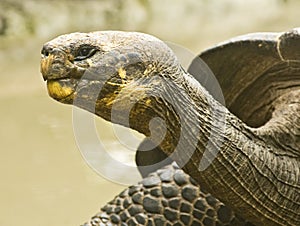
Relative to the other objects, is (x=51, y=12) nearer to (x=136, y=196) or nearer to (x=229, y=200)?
(x=136, y=196)

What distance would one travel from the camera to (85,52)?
126 cm

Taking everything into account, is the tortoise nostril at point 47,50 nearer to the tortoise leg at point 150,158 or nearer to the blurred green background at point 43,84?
the tortoise leg at point 150,158

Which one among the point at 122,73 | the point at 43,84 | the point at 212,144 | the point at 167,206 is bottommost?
the point at 43,84

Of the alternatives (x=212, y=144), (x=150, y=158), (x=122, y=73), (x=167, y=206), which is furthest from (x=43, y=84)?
(x=122, y=73)

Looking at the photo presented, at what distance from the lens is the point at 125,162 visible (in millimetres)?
2793

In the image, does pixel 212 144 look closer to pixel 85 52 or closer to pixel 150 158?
Answer: pixel 85 52

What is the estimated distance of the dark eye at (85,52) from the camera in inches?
49.6

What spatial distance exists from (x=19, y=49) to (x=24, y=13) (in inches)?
12.1

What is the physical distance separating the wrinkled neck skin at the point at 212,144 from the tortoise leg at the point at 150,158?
417 mm

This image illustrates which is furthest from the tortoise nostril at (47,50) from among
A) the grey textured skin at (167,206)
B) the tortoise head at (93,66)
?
the grey textured skin at (167,206)

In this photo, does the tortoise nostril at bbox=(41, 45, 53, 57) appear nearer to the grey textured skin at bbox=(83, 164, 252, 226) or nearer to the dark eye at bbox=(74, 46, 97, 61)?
the dark eye at bbox=(74, 46, 97, 61)

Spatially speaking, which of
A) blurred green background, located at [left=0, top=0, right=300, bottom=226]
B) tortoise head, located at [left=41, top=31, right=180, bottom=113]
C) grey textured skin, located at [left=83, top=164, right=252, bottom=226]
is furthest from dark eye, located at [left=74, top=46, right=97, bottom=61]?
blurred green background, located at [left=0, top=0, right=300, bottom=226]

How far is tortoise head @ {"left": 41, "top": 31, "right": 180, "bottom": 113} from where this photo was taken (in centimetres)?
125

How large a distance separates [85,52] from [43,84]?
2.99m
